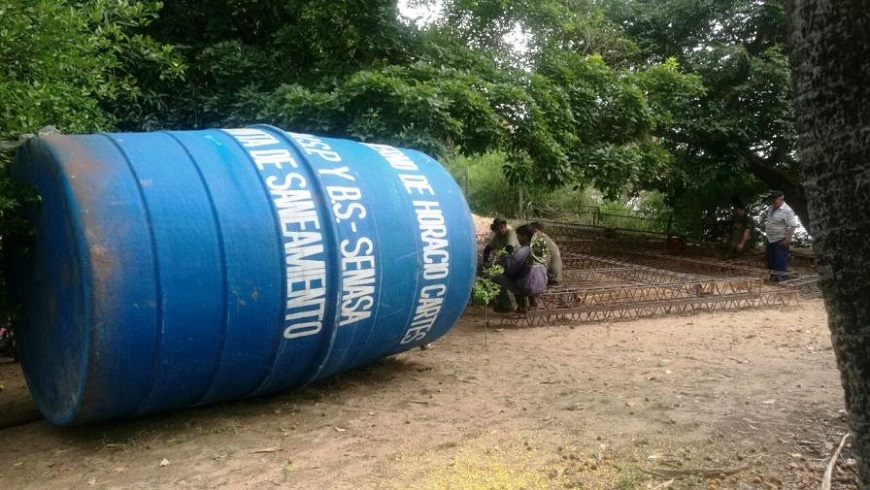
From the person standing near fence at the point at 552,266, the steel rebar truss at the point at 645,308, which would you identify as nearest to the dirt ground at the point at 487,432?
the steel rebar truss at the point at 645,308

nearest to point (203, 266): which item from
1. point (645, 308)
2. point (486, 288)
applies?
point (486, 288)

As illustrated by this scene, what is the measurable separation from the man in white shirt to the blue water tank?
26.0ft

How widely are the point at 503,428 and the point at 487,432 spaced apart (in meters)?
0.13

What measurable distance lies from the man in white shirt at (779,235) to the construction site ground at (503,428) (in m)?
4.23

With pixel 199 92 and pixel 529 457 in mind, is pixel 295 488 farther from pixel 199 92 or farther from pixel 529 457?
pixel 199 92

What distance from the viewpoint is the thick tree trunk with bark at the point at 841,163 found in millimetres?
1912

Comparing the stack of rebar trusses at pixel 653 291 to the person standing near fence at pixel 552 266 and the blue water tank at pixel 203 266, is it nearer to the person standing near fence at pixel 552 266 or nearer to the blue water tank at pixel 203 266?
the person standing near fence at pixel 552 266

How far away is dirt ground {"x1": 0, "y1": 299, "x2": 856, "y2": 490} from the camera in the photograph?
11.7 feet

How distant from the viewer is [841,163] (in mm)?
1957

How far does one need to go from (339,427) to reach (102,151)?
2.17 meters

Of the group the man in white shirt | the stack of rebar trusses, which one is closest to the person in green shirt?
the stack of rebar trusses

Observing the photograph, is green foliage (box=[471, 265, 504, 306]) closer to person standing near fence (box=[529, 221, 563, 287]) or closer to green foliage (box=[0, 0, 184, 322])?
person standing near fence (box=[529, 221, 563, 287])

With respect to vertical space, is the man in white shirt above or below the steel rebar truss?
above

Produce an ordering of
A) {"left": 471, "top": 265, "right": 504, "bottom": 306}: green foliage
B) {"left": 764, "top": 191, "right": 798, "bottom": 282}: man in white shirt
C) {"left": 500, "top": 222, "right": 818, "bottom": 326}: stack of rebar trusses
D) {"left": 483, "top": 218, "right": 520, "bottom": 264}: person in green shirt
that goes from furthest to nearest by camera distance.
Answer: {"left": 764, "top": 191, "right": 798, "bottom": 282}: man in white shirt → {"left": 483, "top": 218, "right": 520, "bottom": 264}: person in green shirt → {"left": 500, "top": 222, "right": 818, "bottom": 326}: stack of rebar trusses → {"left": 471, "top": 265, "right": 504, "bottom": 306}: green foliage
